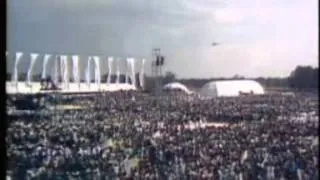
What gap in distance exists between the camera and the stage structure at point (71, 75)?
2938 millimetres

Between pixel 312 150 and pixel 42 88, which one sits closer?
pixel 312 150

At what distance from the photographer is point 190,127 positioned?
2.86 meters

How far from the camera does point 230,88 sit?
2.84m

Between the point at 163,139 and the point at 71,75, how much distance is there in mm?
442

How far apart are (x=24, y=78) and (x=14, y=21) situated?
0.22 m

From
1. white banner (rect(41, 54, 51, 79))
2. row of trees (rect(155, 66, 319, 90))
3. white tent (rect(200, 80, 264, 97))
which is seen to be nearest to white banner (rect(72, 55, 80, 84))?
white banner (rect(41, 54, 51, 79))

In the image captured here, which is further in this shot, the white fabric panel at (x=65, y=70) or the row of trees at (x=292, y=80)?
the white fabric panel at (x=65, y=70)

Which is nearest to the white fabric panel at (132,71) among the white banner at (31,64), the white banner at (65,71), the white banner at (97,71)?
the white banner at (97,71)

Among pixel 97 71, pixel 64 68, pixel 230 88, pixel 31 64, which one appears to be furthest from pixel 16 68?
pixel 230 88

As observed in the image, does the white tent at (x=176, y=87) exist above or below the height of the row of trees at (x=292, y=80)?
below

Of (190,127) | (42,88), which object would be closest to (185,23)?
(190,127)

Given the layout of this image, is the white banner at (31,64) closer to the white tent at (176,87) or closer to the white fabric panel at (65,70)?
the white fabric panel at (65,70)

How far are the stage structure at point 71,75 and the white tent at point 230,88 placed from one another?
0.83 ft
